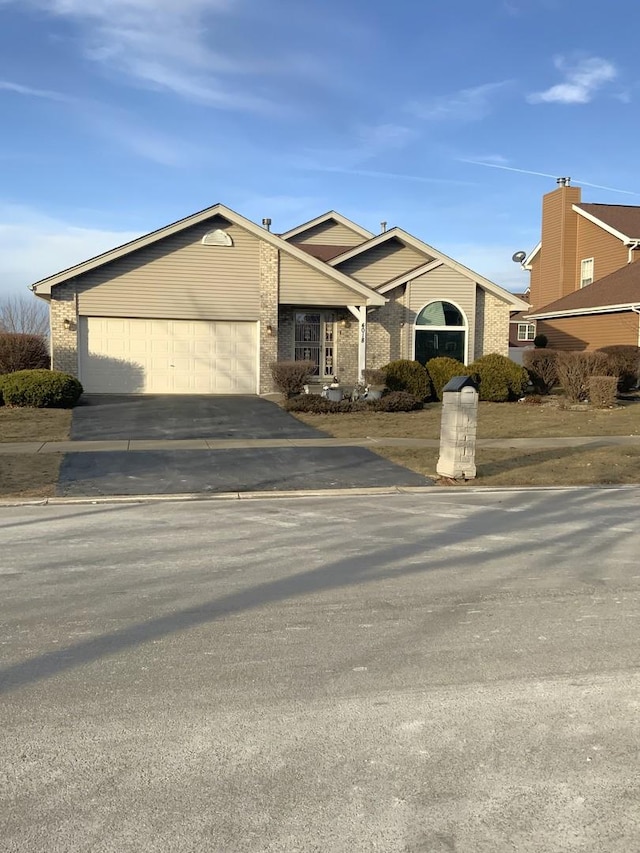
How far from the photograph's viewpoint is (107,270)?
22.3m

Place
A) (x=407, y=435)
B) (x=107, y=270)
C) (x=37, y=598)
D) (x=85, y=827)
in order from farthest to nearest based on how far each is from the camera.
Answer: (x=107, y=270) < (x=407, y=435) < (x=37, y=598) < (x=85, y=827)

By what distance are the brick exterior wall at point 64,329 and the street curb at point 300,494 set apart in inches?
530

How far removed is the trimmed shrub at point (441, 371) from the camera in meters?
22.5

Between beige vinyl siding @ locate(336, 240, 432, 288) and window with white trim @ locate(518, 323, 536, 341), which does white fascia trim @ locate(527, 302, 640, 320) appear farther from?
Answer: window with white trim @ locate(518, 323, 536, 341)

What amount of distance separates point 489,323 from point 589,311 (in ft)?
18.6

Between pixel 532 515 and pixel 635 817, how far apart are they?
6.03 meters

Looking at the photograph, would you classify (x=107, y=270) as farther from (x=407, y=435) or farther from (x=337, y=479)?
(x=337, y=479)

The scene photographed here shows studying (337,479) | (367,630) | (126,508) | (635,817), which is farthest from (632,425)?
(635,817)

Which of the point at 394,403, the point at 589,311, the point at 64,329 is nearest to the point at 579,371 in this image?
the point at 394,403

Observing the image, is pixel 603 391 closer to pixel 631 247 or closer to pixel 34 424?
pixel 631 247

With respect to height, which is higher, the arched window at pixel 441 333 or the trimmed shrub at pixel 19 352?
the arched window at pixel 441 333

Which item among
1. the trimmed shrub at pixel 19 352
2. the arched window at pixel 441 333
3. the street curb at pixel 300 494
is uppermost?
the arched window at pixel 441 333

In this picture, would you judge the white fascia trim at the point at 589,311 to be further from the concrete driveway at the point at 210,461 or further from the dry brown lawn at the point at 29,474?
the dry brown lawn at the point at 29,474

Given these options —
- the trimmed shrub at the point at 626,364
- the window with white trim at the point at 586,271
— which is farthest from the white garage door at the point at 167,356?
the window with white trim at the point at 586,271
